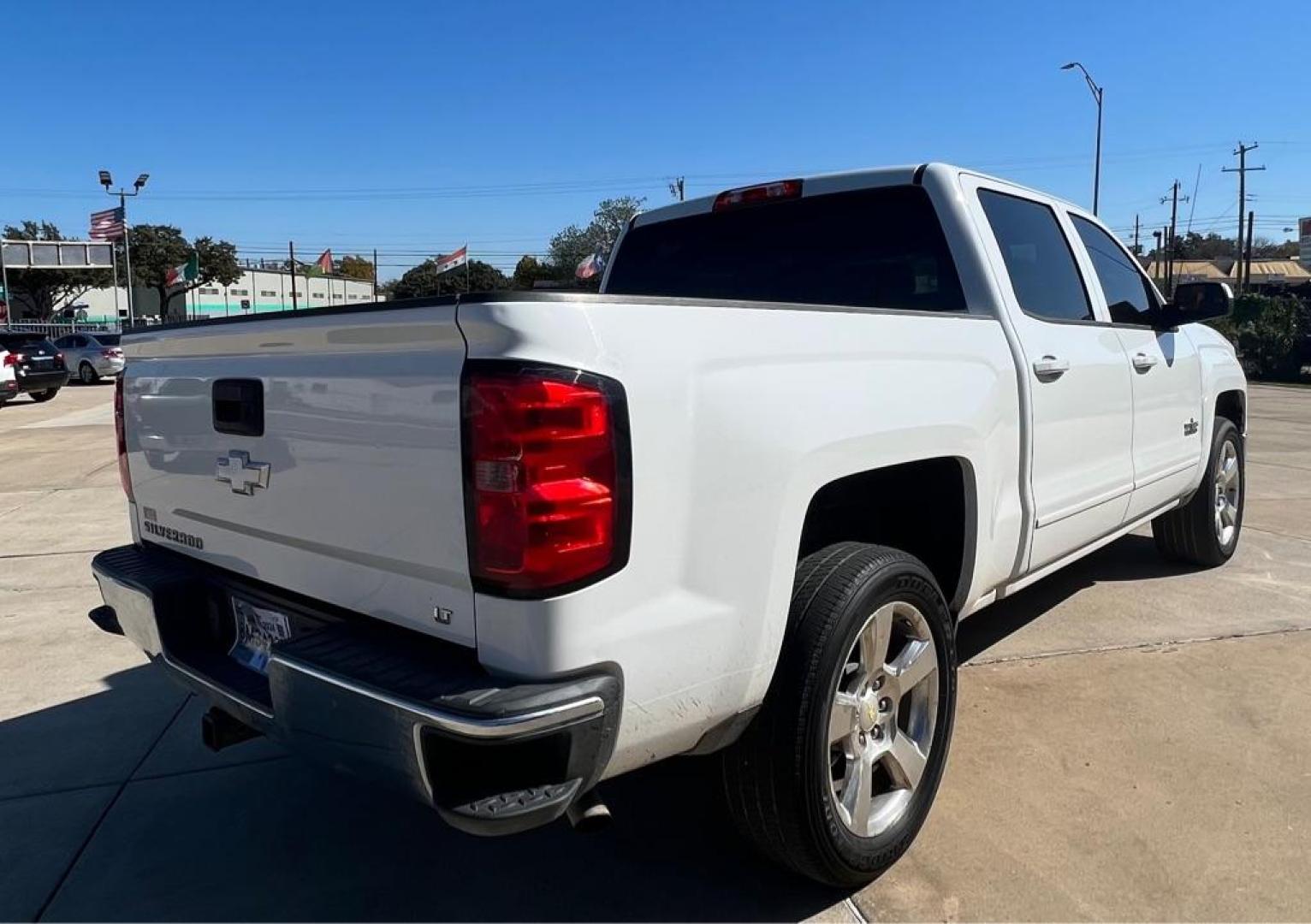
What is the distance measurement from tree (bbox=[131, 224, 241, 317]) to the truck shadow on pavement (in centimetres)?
7318

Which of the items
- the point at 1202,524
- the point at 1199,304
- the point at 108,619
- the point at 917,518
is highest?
the point at 1199,304

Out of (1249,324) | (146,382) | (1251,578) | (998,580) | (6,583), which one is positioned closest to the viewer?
(146,382)

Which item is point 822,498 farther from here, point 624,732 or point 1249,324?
point 1249,324

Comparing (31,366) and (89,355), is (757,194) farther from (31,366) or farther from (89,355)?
(89,355)

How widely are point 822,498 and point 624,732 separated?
1035mm

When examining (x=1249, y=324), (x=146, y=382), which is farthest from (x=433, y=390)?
(x=1249, y=324)

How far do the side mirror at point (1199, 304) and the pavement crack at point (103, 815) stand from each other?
458 cm

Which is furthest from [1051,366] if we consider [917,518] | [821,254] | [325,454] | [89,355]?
[89,355]

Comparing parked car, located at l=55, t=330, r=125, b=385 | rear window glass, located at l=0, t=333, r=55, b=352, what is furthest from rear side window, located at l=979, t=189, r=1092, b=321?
parked car, located at l=55, t=330, r=125, b=385

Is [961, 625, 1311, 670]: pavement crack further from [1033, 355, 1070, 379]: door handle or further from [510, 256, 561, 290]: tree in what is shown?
[510, 256, 561, 290]: tree

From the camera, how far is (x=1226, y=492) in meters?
5.91

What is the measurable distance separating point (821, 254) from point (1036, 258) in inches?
35.7

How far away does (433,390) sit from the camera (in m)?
1.98

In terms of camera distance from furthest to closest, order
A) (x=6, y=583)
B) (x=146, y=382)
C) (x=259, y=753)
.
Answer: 1. (x=6, y=583)
2. (x=259, y=753)
3. (x=146, y=382)
